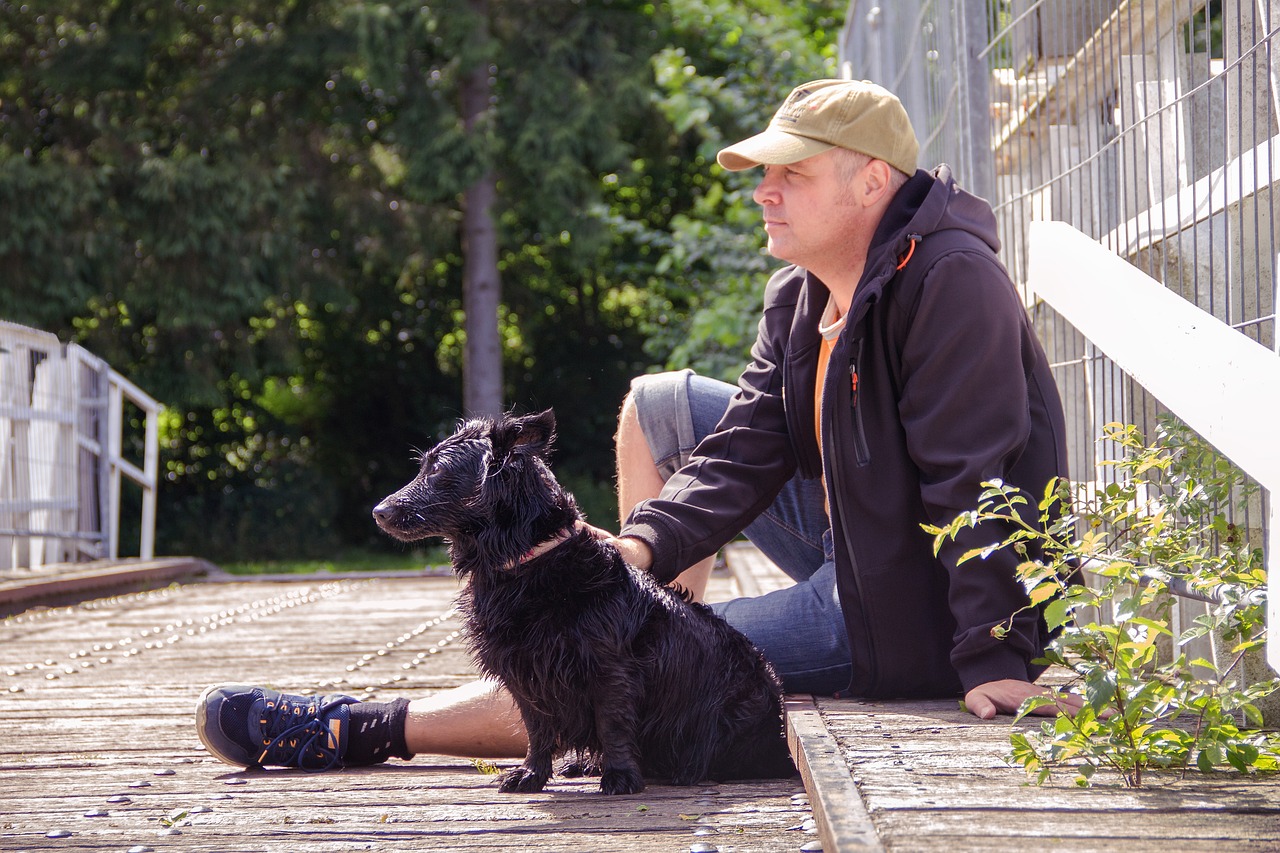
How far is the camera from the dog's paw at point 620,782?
2.29 meters

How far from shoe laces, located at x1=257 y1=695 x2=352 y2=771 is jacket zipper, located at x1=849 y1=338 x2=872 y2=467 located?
1.22 metres

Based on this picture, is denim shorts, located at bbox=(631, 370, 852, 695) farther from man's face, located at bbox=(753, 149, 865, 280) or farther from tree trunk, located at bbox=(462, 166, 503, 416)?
tree trunk, located at bbox=(462, 166, 503, 416)

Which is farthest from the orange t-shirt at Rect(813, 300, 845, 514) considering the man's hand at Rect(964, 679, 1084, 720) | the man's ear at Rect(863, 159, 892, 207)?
the man's hand at Rect(964, 679, 1084, 720)

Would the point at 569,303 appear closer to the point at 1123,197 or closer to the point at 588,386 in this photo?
the point at 588,386

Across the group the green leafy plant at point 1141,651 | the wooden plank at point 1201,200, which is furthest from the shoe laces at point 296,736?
the wooden plank at point 1201,200

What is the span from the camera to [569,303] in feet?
55.1

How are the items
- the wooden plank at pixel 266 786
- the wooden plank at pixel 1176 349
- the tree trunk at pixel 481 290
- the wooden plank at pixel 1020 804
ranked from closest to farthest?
the wooden plank at pixel 1020 804, the wooden plank at pixel 1176 349, the wooden plank at pixel 266 786, the tree trunk at pixel 481 290

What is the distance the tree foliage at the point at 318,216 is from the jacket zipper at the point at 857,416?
898 centimetres

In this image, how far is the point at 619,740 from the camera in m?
2.28

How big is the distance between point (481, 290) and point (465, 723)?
1183cm

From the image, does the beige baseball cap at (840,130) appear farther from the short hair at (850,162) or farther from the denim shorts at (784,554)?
the denim shorts at (784,554)

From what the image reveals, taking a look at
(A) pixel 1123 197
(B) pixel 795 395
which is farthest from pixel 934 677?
(A) pixel 1123 197

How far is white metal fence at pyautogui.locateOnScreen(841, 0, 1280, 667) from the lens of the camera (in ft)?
6.03

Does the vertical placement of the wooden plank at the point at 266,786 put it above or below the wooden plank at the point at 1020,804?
below
